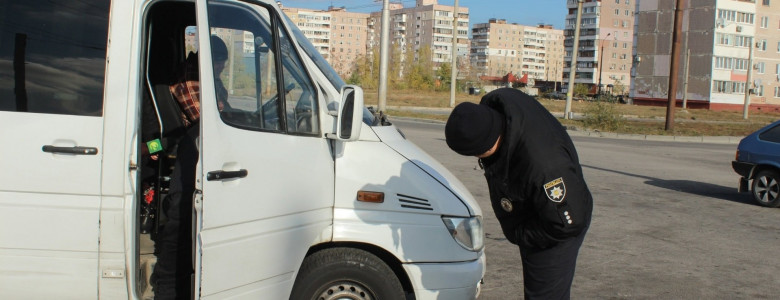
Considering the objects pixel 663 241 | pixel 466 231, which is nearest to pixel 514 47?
pixel 663 241

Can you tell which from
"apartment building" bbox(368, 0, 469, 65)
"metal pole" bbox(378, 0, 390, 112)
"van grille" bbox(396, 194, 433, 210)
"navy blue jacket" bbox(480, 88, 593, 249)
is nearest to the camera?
"navy blue jacket" bbox(480, 88, 593, 249)

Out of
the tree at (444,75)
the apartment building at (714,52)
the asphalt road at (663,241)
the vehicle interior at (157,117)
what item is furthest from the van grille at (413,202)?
the apartment building at (714,52)

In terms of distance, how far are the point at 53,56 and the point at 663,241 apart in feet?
23.2

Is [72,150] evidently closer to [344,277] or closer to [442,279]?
[344,277]

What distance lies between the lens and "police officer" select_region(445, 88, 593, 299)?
3021 millimetres

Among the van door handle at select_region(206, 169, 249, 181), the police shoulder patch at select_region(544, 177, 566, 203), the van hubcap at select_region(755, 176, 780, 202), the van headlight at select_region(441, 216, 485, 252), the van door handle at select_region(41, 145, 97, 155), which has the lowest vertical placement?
the van hubcap at select_region(755, 176, 780, 202)

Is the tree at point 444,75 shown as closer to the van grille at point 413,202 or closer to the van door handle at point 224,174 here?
the van grille at point 413,202

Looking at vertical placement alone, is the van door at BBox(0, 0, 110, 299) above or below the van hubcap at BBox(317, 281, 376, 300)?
above

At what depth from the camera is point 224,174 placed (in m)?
3.39

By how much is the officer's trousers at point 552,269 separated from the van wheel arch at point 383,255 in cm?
87

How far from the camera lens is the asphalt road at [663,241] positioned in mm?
6211

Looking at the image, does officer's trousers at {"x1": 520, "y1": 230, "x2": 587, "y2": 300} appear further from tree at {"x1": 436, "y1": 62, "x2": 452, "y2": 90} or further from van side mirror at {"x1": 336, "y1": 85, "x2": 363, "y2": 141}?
tree at {"x1": 436, "y1": 62, "x2": 452, "y2": 90}

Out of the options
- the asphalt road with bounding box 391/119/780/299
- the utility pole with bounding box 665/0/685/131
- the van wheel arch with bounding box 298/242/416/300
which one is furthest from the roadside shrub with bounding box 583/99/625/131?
the van wheel arch with bounding box 298/242/416/300

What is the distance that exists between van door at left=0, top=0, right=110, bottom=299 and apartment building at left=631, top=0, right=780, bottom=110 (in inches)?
3279
